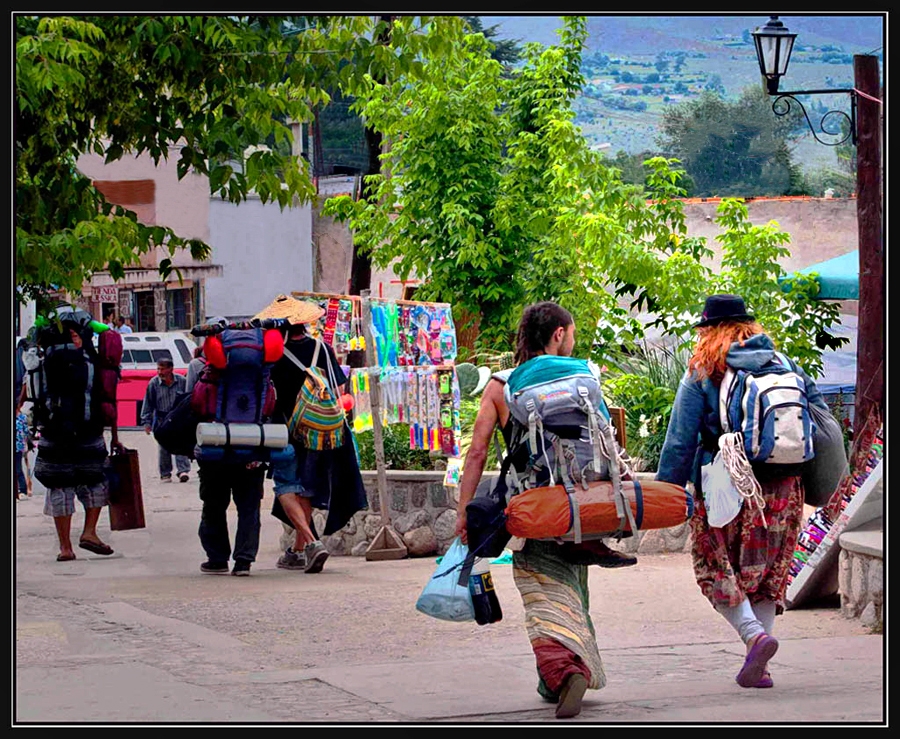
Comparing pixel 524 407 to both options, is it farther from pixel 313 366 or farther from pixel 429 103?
pixel 429 103

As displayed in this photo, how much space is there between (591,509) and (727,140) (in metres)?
12.8

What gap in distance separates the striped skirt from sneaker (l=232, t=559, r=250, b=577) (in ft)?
14.6

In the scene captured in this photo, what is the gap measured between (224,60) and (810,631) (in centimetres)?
424

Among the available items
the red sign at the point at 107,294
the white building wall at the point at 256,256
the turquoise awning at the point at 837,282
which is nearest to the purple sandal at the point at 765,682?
the turquoise awning at the point at 837,282

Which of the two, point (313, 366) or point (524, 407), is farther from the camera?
point (313, 366)

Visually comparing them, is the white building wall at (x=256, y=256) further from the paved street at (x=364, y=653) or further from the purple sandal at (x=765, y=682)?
the purple sandal at (x=765, y=682)

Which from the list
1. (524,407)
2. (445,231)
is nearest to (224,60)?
(524,407)

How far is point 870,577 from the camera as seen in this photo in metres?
7.86

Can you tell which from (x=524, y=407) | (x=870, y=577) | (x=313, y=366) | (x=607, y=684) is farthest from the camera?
(x=313, y=366)

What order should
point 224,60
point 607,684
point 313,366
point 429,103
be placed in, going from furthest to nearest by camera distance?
point 429,103 → point 313,366 → point 224,60 → point 607,684

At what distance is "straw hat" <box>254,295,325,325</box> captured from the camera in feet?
34.8

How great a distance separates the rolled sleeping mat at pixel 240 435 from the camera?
9.99m

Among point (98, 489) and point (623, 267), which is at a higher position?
point (623, 267)

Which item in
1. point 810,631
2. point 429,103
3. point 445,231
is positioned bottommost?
point 810,631
